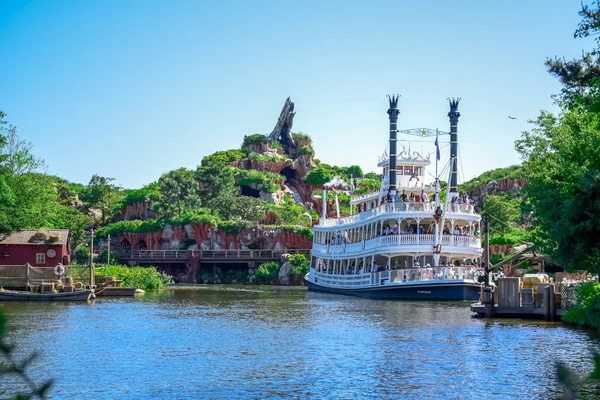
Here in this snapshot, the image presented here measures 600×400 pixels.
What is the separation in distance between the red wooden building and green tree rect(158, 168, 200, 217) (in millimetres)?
38605

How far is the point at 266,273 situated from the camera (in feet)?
244

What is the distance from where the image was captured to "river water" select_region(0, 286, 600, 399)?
16969 mm

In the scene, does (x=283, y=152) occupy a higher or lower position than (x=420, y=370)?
higher

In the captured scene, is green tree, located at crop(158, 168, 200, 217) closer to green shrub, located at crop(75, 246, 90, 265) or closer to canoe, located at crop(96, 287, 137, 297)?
green shrub, located at crop(75, 246, 90, 265)

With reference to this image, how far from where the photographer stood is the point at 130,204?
98.6 m

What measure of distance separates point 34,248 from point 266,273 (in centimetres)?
2788

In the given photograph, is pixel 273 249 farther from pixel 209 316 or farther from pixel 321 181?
pixel 209 316

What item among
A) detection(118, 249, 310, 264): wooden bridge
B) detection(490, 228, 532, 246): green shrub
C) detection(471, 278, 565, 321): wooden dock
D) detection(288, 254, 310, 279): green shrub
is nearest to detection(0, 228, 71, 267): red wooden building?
detection(288, 254, 310, 279): green shrub

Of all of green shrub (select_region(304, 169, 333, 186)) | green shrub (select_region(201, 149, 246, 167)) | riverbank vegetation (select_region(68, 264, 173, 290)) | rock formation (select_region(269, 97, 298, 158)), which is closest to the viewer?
riverbank vegetation (select_region(68, 264, 173, 290))

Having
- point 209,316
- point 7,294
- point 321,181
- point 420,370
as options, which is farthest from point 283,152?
point 420,370

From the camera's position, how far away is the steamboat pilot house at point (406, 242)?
4384cm

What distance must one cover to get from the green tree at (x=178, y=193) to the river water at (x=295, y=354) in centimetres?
5409

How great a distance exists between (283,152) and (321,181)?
15445mm

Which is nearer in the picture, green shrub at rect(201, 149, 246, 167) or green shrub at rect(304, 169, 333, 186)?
green shrub at rect(304, 169, 333, 186)
